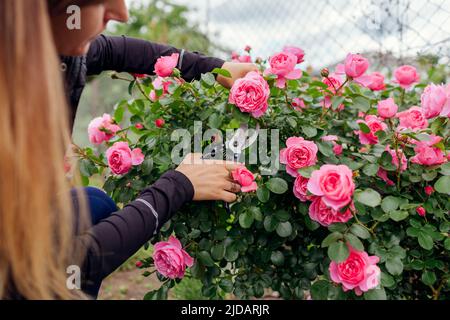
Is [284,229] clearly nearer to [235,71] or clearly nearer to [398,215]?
[398,215]

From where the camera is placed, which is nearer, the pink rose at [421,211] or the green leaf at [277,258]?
the pink rose at [421,211]

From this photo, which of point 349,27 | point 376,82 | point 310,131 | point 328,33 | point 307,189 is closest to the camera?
point 307,189

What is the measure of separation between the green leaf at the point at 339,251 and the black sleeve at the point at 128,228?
360mm

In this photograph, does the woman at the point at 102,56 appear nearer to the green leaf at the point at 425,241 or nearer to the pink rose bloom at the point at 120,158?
the pink rose bloom at the point at 120,158

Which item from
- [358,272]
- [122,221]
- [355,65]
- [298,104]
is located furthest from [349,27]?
[122,221]

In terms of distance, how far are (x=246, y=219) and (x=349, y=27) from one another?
4.82 feet

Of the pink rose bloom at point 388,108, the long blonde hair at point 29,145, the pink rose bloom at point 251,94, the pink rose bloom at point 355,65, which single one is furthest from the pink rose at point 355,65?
the long blonde hair at point 29,145

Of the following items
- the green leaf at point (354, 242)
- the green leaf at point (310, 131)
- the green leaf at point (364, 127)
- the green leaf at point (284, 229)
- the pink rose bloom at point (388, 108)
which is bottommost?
the green leaf at point (284, 229)

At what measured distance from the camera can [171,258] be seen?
1.30 m

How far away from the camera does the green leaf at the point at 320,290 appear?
122cm

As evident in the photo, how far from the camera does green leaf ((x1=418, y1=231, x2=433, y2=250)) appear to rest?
1194 millimetres

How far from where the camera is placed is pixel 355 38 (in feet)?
7.72

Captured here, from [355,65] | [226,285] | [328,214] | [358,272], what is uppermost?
[355,65]

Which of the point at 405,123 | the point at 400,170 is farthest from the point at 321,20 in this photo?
the point at 400,170
